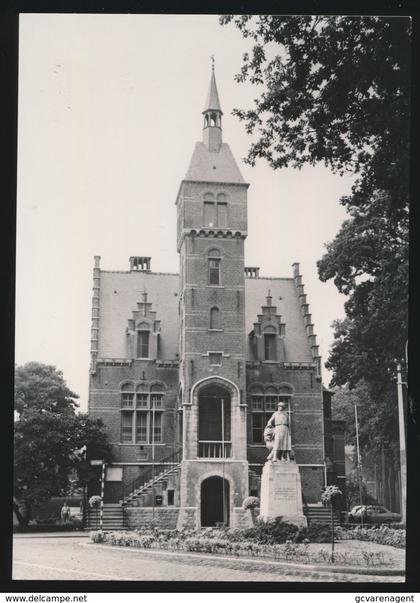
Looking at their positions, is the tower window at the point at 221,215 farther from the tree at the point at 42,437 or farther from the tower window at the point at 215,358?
the tree at the point at 42,437

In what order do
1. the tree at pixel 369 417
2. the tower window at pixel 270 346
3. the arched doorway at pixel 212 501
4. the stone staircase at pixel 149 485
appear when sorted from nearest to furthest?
1. the tree at pixel 369 417
2. the stone staircase at pixel 149 485
3. the arched doorway at pixel 212 501
4. the tower window at pixel 270 346

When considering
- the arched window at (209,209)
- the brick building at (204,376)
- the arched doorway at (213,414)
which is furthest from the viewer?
the arched window at (209,209)

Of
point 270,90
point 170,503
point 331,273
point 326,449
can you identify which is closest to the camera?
point 270,90

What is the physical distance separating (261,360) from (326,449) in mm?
5454

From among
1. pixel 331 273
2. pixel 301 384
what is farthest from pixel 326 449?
pixel 331 273

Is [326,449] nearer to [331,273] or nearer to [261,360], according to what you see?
[261,360]

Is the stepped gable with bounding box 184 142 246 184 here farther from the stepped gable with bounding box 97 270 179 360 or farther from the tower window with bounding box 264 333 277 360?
the tower window with bounding box 264 333 277 360

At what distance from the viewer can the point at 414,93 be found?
43.0 feet

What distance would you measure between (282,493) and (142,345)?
610 inches

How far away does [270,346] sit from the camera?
3931 cm

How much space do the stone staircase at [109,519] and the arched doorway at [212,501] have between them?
13.2 ft

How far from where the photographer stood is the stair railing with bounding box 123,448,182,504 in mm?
36062

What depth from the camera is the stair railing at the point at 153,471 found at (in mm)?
36062

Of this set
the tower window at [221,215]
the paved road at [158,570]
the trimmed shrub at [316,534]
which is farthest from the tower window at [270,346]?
the paved road at [158,570]
